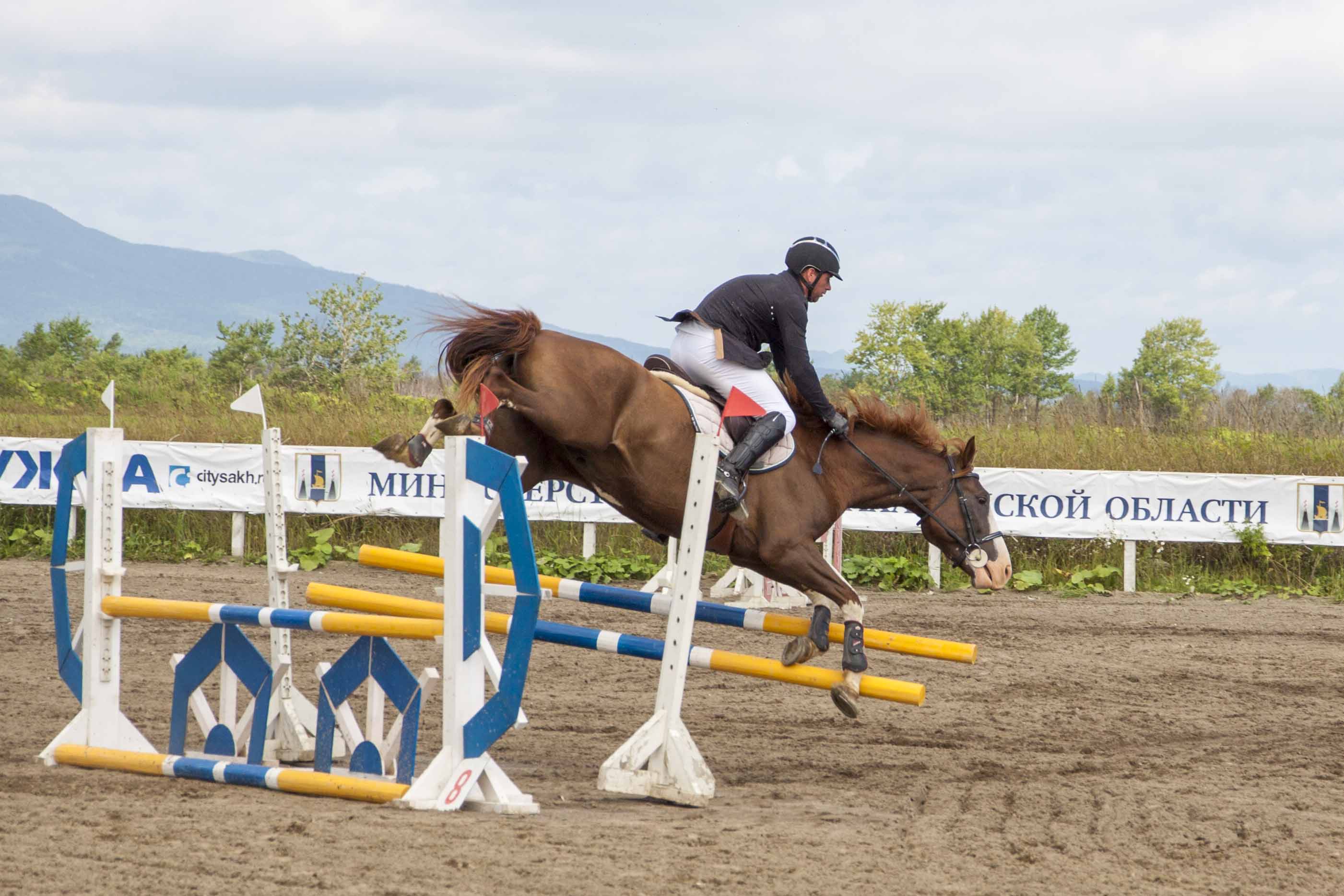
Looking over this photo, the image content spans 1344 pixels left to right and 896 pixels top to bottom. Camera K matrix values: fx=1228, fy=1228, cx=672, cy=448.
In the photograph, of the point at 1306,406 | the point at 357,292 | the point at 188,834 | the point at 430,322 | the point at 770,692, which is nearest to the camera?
the point at 188,834

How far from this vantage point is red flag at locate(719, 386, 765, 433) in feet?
17.4

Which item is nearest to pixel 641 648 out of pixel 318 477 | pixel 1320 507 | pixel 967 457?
pixel 967 457

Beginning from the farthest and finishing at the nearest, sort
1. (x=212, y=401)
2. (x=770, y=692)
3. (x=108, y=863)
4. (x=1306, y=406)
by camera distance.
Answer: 1. (x=212, y=401)
2. (x=1306, y=406)
3. (x=770, y=692)
4. (x=108, y=863)

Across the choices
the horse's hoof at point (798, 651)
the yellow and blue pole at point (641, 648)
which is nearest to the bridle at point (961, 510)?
the horse's hoof at point (798, 651)

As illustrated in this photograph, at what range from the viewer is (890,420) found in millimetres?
5949

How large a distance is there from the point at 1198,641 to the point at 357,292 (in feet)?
102

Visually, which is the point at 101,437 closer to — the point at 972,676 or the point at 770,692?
the point at 770,692

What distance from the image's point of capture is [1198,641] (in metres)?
8.55

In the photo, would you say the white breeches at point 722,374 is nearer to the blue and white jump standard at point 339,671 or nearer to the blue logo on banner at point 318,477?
the blue and white jump standard at point 339,671

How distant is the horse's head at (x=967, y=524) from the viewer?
590 centimetres

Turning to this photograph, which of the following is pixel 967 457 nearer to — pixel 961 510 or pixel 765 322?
pixel 961 510

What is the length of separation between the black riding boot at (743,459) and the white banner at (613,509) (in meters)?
5.51

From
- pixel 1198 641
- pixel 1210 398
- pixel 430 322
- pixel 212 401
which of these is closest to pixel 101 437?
pixel 430 322

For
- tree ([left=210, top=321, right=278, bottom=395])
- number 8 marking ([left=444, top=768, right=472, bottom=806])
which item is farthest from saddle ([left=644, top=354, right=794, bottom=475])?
tree ([left=210, top=321, right=278, bottom=395])
